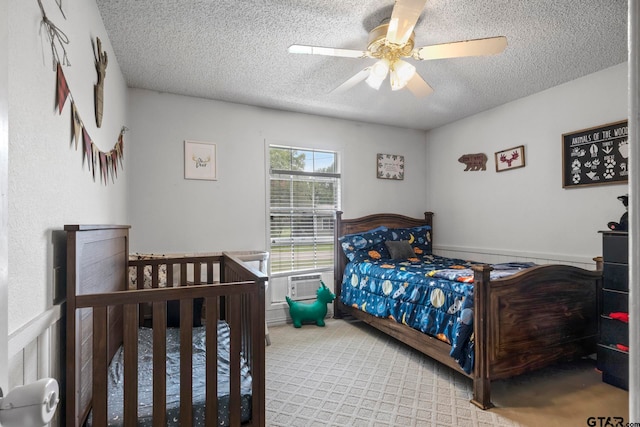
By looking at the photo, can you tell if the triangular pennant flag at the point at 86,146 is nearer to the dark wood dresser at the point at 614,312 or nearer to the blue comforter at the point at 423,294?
the blue comforter at the point at 423,294

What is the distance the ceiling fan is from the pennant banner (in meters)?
1.14

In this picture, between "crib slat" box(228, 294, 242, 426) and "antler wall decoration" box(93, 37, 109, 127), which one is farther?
"antler wall decoration" box(93, 37, 109, 127)

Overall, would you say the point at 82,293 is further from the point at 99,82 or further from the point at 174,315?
the point at 99,82

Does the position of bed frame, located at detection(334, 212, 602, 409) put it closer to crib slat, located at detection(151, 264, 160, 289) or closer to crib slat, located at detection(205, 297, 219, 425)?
crib slat, located at detection(205, 297, 219, 425)

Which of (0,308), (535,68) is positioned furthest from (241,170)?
(0,308)

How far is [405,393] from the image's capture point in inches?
83.4

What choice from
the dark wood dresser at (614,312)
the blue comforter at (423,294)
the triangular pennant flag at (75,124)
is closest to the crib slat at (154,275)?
the triangular pennant flag at (75,124)

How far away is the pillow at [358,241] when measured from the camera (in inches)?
142

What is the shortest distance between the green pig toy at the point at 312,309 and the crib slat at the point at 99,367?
2325 millimetres

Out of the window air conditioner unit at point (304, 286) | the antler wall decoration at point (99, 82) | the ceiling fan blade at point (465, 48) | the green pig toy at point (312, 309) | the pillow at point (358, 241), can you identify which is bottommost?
the green pig toy at point (312, 309)

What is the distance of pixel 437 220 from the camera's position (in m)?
4.27

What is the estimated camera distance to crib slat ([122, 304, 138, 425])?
1.18 m

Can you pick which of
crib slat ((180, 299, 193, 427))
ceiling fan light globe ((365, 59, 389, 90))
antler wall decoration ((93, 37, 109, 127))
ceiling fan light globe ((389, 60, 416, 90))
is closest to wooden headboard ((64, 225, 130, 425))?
crib slat ((180, 299, 193, 427))

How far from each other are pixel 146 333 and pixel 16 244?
1315 millimetres
